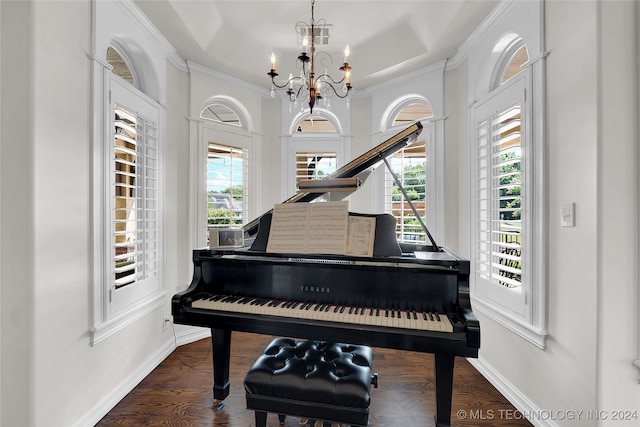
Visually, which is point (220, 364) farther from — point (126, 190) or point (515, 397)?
point (515, 397)

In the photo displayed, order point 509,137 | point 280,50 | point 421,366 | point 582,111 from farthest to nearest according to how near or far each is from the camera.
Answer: point 280,50 < point 421,366 < point 509,137 < point 582,111

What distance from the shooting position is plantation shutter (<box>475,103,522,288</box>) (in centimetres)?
226

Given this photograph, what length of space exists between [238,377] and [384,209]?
2.42 meters

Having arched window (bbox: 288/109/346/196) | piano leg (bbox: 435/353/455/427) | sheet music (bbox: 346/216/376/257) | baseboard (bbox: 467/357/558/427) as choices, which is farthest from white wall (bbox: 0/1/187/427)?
baseboard (bbox: 467/357/558/427)

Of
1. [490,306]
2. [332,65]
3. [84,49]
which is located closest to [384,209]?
[490,306]

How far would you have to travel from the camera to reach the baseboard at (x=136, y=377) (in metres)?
1.97

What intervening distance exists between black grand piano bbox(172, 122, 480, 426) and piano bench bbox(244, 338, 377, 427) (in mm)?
160

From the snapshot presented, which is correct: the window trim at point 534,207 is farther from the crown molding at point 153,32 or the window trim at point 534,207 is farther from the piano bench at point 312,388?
the crown molding at point 153,32

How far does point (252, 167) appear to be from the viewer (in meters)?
3.85

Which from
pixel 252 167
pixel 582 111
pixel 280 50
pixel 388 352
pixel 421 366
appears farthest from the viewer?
pixel 252 167

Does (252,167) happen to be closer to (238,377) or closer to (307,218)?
(307,218)

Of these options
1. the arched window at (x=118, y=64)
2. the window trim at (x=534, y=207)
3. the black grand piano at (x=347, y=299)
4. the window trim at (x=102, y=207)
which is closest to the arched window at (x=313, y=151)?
the arched window at (x=118, y=64)

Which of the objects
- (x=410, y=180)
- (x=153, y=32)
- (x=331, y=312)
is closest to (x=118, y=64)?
(x=153, y=32)

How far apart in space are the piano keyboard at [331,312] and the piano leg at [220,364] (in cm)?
33
